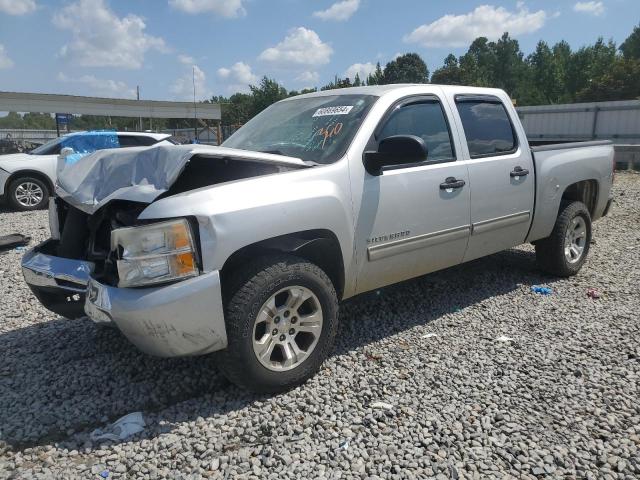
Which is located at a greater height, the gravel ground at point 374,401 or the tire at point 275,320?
the tire at point 275,320

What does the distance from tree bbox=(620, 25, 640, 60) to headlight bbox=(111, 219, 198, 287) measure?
9090 centimetres

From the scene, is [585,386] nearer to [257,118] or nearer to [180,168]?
[180,168]

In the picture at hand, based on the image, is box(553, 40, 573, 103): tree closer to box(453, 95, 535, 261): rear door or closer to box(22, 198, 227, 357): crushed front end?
box(453, 95, 535, 261): rear door

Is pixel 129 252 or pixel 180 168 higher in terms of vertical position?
pixel 180 168

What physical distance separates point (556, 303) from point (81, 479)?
13.1 feet

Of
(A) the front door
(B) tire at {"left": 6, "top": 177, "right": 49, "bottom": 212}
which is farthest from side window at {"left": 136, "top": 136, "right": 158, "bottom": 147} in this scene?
(A) the front door

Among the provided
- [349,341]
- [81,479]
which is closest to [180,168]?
[81,479]

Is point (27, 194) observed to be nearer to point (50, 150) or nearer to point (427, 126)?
point (50, 150)

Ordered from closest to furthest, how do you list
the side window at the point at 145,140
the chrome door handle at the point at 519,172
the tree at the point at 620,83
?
the chrome door handle at the point at 519,172 < the side window at the point at 145,140 < the tree at the point at 620,83

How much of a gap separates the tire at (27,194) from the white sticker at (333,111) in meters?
8.55

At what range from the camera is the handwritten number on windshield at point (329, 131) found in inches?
140

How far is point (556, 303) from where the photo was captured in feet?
15.1

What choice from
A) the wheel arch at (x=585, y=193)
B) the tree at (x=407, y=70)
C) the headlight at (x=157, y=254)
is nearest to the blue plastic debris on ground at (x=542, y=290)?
the wheel arch at (x=585, y=193)

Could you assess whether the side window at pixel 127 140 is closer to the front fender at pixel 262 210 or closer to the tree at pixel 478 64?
the front fender at pixel 262 210
